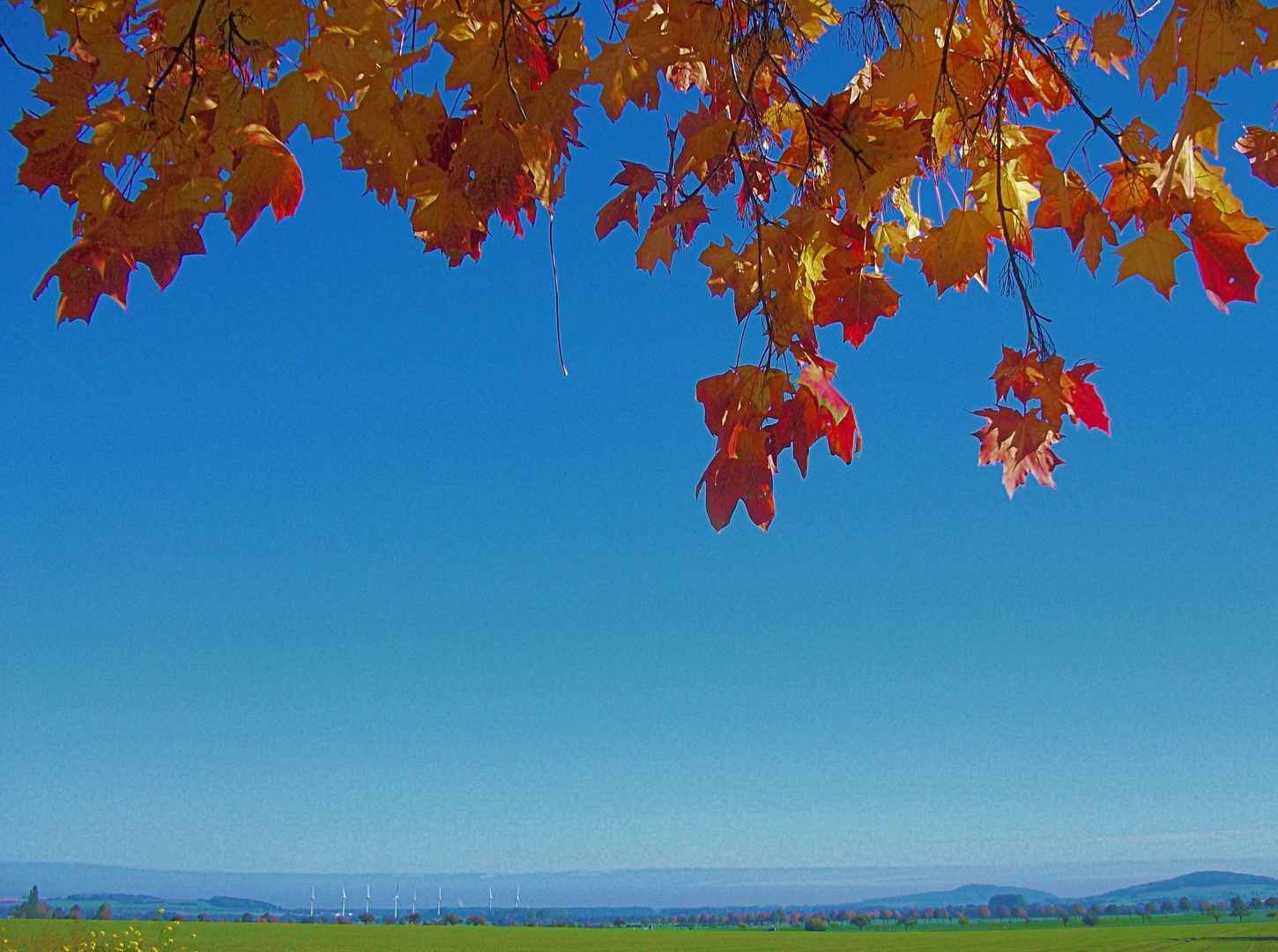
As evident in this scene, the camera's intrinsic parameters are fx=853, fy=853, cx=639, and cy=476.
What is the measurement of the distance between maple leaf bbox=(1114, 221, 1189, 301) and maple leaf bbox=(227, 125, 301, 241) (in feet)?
5.59

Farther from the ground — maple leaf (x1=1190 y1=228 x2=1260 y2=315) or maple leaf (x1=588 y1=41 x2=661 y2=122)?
maple leaf (x1=588 y1=41 x2=661 y2=122)

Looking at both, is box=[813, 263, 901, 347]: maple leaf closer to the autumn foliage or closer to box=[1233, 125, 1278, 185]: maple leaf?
the autumn foliage

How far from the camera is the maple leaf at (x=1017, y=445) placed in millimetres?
2166

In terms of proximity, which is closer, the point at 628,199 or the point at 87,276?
the point at 87,276

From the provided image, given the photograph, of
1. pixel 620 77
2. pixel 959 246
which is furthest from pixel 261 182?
pixel 959 246

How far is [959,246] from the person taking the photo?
1.85m

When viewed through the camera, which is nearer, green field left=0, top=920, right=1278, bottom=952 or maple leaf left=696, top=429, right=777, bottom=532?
maple leaf left=696, top=429, right=777, bottom=532

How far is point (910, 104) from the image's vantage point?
2189 mm

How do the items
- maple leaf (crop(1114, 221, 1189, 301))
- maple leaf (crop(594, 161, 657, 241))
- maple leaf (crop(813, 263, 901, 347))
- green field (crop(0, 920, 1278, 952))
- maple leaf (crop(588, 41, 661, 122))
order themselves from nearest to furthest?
maple leaf (crop(1114, 221, 1189, 301))
maple leaf (crop(588, 41, 661, 122))
maple leaf (crop(813, 263, 901, 347))
maple leaf (crop(594, 161, 657, 241))
green field (crop(0, 920, 1278, 952))

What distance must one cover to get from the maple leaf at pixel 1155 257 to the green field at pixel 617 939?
143 feet

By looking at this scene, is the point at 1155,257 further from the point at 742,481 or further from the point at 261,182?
the point at 261,182

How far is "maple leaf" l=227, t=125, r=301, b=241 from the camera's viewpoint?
172 centimetres

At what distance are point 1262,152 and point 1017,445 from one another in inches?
34.7

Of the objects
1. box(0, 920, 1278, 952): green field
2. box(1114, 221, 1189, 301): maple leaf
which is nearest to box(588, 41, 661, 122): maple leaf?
box(1114, 221, 1189, 301): maple leaf
